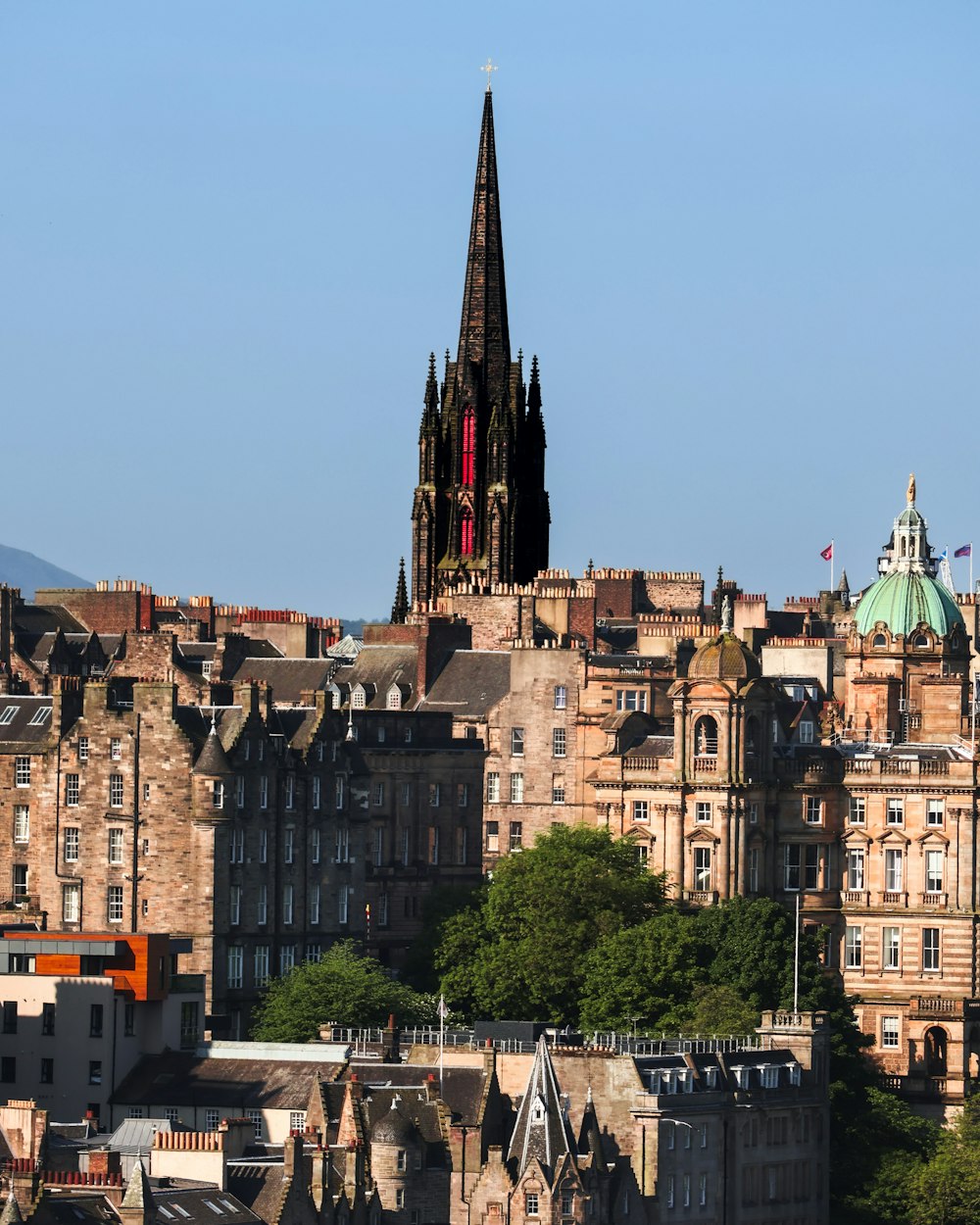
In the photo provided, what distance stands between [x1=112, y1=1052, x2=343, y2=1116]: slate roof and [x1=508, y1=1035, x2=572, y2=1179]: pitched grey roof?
7997 millimetres

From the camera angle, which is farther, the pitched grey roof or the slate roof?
the slate roof

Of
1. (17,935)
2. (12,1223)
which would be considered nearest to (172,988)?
(17,935)

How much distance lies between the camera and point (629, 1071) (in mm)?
187375

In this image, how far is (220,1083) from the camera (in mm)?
187625

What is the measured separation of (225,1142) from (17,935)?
29.3 metres

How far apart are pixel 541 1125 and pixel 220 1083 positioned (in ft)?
43.9

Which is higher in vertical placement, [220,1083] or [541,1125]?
[220,1083]

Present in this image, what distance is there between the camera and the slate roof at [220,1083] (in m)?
185

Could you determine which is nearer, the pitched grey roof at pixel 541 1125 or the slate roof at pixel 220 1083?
the pitched grey roof at pixel 541 1125

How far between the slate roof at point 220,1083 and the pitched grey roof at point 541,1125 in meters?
8.00

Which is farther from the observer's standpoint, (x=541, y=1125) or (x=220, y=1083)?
(x=220, y=1083)

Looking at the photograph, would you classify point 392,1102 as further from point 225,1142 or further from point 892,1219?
point 892,1219

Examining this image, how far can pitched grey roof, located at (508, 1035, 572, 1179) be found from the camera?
17980 cm

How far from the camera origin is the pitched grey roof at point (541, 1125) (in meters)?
180
